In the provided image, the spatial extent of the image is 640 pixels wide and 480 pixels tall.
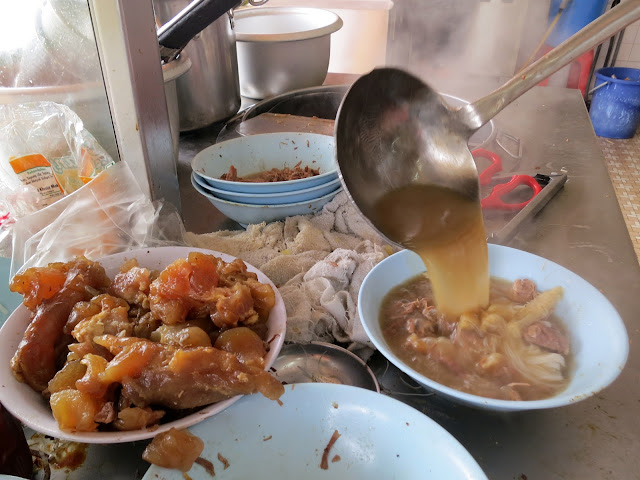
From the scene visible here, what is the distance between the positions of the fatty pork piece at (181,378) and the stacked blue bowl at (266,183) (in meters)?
0.65

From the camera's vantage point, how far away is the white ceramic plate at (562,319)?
791mm

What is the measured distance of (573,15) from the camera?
157 inches

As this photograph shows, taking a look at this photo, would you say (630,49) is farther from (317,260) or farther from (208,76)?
(317,260)

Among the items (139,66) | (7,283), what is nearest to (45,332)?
(7,283)

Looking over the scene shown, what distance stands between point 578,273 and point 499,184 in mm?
428

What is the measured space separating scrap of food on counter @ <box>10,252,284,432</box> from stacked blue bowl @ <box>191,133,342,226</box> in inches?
15.1

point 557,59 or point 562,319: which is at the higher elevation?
point 557,59

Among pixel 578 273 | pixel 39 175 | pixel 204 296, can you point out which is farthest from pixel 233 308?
pixel 578 273

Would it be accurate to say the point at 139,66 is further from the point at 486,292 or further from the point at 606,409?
the point at 606,409

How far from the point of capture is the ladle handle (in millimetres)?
954

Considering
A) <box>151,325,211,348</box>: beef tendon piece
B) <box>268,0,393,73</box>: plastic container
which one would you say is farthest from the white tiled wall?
<box>151,325,211,348</box>: beef tendon piece

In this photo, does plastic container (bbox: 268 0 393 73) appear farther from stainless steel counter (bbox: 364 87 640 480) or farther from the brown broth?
the brown broth

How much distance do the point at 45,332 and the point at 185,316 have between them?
25cm

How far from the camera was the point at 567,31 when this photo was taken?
4.08 meters
